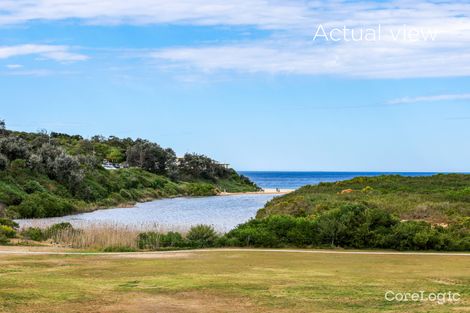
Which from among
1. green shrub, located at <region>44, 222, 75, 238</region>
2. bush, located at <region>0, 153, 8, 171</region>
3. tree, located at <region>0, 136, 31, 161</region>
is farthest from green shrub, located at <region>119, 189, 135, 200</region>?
green shrub, located at <region>44, 222, 75, 238</region>

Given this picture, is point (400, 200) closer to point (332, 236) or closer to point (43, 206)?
point (332, 236)

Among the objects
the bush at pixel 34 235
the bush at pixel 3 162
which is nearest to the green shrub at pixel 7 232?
the bush at pixel 34 235

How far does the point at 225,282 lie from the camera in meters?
18.1

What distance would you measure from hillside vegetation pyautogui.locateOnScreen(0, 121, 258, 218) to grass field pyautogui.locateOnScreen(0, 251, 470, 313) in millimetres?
30026

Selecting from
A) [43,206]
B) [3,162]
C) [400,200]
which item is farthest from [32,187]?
[400,200]

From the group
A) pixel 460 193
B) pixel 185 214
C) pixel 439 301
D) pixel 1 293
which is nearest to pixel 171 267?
pixel 1 293

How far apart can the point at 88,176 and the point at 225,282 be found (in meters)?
58.8

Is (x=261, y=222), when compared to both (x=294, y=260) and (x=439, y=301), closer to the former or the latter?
(x=294, y=260)

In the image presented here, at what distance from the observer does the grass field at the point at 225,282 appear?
14.8 m

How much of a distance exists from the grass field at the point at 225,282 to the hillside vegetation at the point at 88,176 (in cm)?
3003

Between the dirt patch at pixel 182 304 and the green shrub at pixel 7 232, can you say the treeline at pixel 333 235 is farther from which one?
the dirt patch at pixel 182 304

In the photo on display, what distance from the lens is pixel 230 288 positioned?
17.1 meters

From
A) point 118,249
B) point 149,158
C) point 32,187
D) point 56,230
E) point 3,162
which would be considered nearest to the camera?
point 118,249

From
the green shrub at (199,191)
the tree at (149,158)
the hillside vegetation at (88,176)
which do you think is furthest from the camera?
the tree at (149,158)
